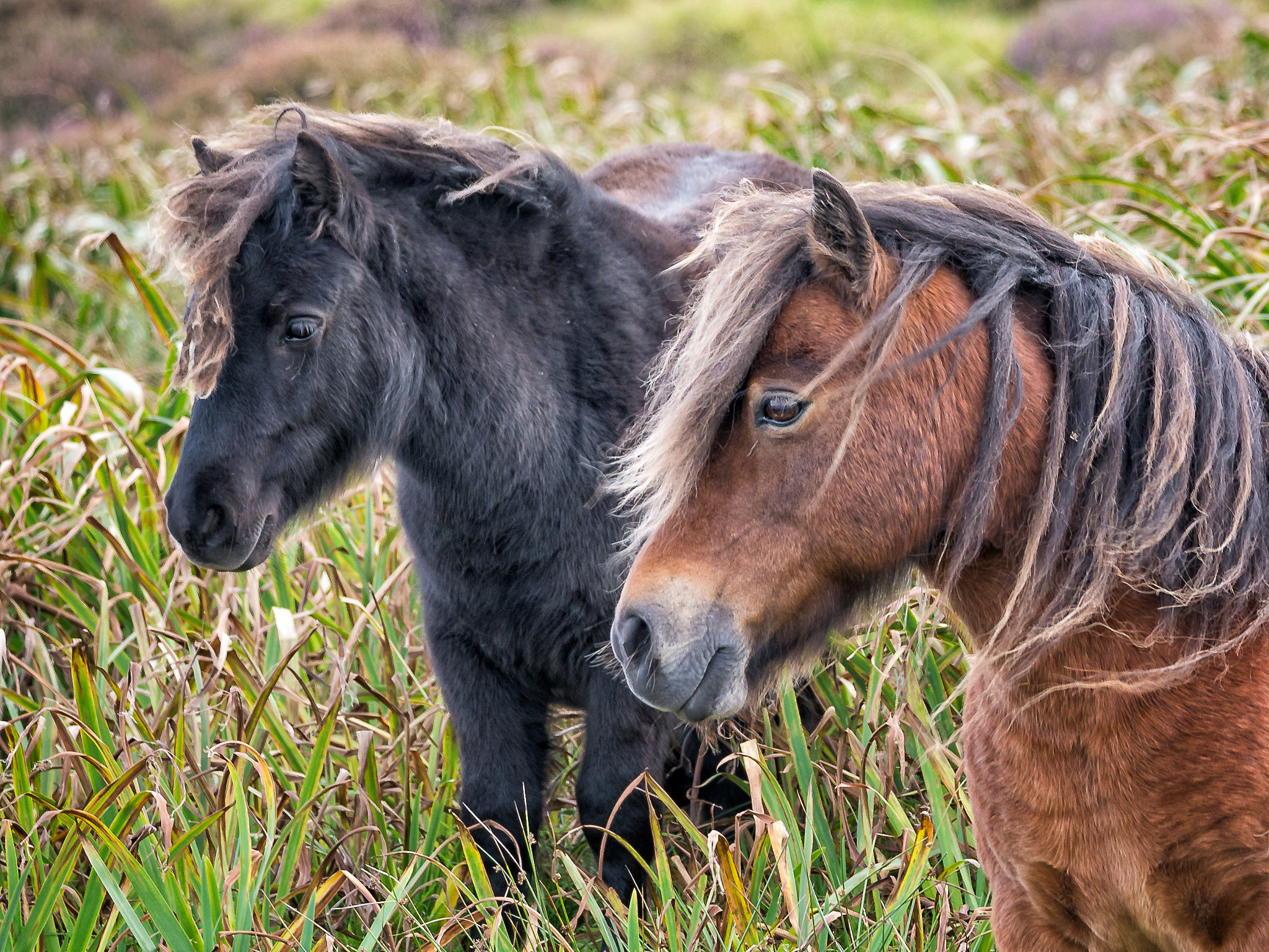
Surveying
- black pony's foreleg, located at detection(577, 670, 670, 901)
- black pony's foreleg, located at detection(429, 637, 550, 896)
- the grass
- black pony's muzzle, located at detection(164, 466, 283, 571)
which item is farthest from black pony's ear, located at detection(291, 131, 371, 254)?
the grass

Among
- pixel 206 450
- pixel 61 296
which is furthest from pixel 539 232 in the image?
pixel 61 296

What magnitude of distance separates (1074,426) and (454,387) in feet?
4.28

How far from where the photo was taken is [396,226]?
2.35 meters

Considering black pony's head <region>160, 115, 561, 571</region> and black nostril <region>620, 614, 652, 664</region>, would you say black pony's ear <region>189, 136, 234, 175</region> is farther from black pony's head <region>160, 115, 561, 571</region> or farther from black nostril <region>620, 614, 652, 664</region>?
black nostril <region>620, 614, 652, 664</region>

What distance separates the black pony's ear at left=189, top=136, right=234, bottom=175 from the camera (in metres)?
2.43

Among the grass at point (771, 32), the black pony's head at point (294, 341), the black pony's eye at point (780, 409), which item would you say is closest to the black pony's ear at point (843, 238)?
the black pony's eye at point (780, 409)

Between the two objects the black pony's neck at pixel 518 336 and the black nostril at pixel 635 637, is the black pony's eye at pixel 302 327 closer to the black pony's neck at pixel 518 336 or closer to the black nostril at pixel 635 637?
the black pony's neck at pixel 518 336

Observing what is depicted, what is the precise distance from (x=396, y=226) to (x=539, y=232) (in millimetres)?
315

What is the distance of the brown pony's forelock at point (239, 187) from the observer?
2.19 meters

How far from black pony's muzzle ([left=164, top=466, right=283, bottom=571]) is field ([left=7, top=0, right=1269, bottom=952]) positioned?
281 millimetres

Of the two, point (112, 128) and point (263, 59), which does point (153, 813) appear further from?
point (263, 59)

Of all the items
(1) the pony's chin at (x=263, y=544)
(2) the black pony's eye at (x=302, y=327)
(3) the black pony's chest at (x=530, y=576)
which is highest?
(2) the black pony's eye at (x=302, y=327)

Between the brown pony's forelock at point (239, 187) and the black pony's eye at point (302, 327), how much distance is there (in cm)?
12

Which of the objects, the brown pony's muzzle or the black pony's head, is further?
the black pony's head
